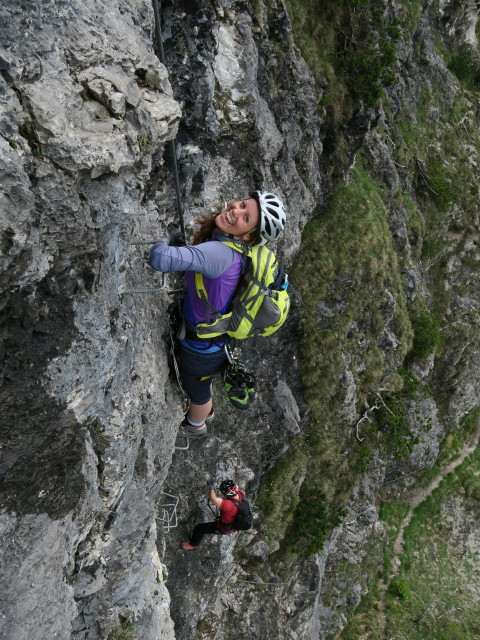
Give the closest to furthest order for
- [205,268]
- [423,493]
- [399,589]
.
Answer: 1. [205,268]
2. [399,589]
3. [423,493]

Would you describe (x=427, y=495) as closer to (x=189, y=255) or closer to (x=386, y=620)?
(x=386, y=620)

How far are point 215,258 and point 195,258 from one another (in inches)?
12.4

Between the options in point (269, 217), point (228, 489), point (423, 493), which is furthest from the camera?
point (423, 493)

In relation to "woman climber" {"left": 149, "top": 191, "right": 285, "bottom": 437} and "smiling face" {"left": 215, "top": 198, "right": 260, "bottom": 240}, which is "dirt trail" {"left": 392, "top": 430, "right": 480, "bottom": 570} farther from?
"smiling face" {"left": 215, "top": 198, "right": 260, "bottom": 240}

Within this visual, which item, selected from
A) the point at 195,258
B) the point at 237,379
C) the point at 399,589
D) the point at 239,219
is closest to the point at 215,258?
the point at 195,258

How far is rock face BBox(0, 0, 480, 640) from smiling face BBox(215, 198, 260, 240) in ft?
3.71

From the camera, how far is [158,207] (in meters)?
7.48

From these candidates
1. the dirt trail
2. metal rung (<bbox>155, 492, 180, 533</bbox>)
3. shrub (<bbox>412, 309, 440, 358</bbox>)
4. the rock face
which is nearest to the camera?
the rock face

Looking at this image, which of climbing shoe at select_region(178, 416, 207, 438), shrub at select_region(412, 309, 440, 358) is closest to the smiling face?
climbing shoe at select_region(178, 416, 207, 438)

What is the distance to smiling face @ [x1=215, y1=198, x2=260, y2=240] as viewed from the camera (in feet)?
19.5

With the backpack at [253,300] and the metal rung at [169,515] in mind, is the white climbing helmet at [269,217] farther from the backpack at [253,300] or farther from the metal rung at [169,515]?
the metal rung at [169,515]

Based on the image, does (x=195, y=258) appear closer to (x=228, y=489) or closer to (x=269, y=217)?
(x=269, y=217)

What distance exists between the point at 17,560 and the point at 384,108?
80.9 feet

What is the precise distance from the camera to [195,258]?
18.2ft
